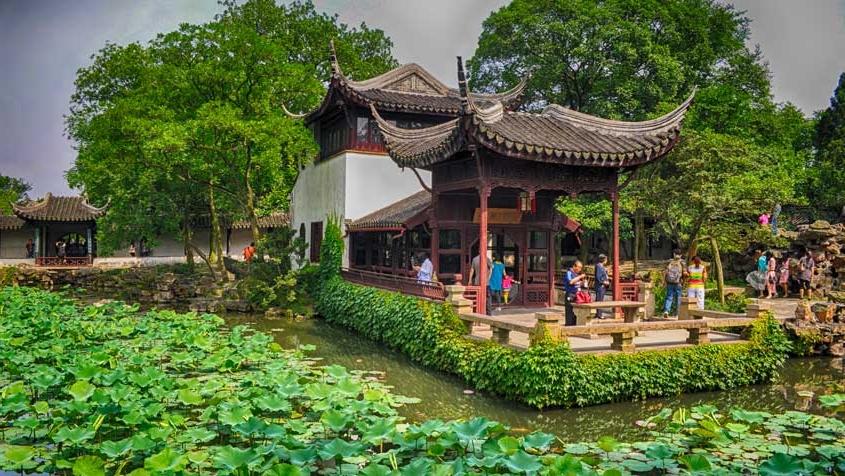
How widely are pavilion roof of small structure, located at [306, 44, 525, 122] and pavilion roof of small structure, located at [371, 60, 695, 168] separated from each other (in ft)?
14.8

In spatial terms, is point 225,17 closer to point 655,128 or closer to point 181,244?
point 181,244

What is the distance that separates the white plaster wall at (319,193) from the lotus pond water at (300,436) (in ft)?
33.1

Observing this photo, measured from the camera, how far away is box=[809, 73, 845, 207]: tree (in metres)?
23.7

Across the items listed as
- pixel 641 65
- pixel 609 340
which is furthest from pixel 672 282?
pixel 641 65

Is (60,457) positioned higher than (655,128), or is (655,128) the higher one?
(655,128)

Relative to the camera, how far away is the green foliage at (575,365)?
26.4 ft

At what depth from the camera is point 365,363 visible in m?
11.0

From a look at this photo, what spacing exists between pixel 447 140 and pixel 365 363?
13.0 ft

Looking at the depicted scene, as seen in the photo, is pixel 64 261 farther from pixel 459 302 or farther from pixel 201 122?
pixel 459 302

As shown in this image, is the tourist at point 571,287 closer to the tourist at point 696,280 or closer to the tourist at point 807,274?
the tourist at point 696,280

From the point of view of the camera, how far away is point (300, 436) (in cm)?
612

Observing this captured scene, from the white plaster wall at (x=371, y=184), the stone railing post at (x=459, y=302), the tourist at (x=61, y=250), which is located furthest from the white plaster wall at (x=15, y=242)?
the stone railing post at (x=459, y=302)

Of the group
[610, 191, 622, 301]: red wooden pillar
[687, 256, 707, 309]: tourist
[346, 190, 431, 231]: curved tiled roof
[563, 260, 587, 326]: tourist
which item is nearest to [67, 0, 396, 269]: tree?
[346, 190, 431, 231]: curved tiled roof

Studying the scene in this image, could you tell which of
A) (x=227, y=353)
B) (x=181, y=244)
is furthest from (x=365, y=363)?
(x=181, y=244)
